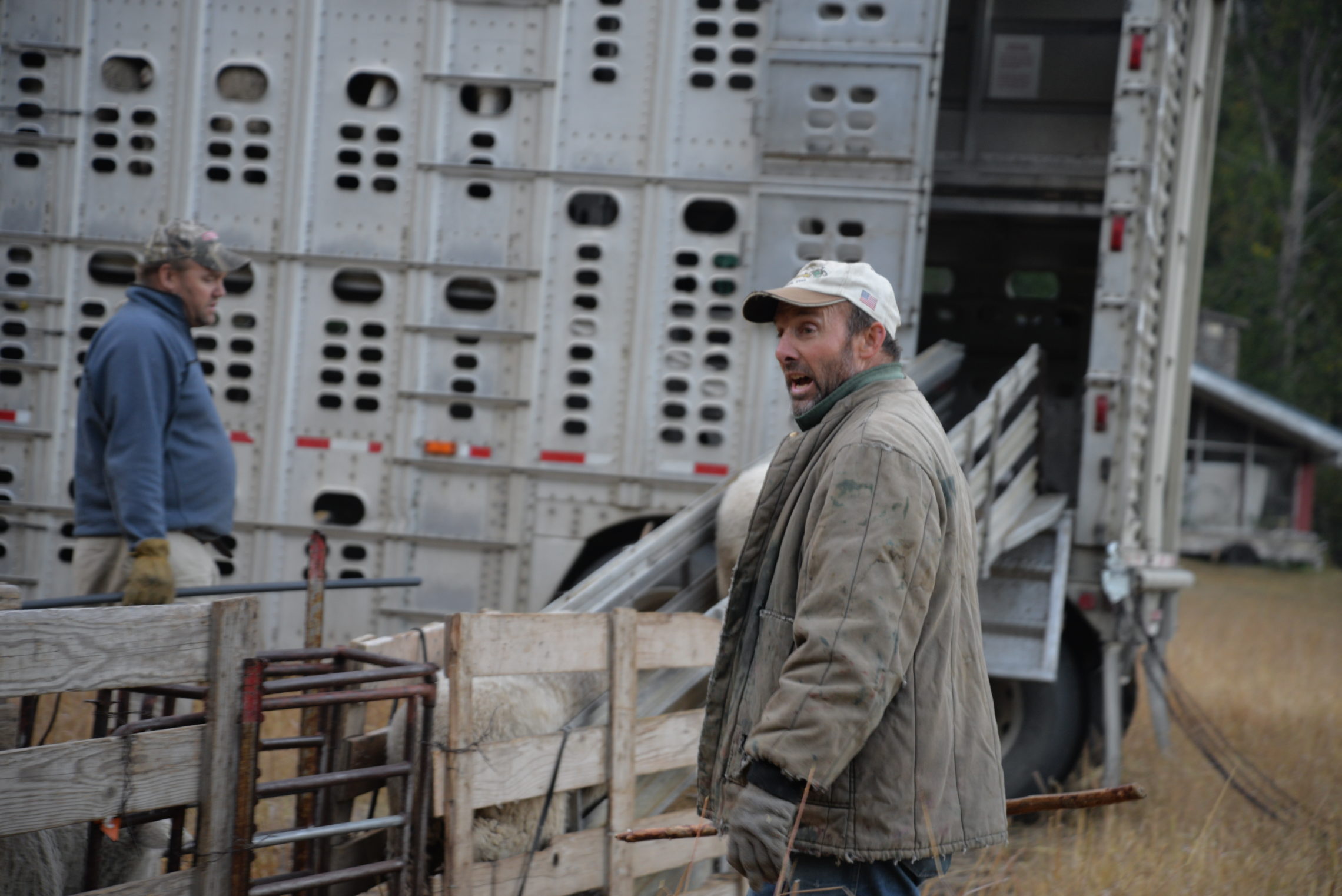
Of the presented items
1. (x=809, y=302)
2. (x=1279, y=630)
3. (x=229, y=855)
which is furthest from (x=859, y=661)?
(x=1279, y=630)

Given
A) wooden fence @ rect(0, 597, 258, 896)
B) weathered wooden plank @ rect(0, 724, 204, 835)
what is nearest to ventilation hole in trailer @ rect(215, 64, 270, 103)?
wooden fence @ rect(0, 597, 258, 896)

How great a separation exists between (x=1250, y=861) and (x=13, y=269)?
6.81m

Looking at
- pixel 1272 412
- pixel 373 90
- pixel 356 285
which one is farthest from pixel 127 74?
pixel 1272 412

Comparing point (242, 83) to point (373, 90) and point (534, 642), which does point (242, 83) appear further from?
point (534, 642)

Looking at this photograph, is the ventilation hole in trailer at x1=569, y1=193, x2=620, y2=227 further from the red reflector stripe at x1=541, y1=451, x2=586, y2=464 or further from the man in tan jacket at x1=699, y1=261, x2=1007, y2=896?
the man in tan jacket at x1=699, y1=261, x2=1007, y2=896

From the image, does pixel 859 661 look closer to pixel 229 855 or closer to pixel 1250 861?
pixel 229 855

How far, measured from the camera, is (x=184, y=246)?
4641 mm

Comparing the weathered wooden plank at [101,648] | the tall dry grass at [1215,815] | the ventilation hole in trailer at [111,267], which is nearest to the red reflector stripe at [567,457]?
the ventilation hole in trailer at [111,267]

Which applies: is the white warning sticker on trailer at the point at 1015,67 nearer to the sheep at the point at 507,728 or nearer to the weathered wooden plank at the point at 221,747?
the sheep at the point at 507,728

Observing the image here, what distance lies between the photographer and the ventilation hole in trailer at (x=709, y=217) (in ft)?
22.2

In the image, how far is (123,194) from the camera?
6949 mm

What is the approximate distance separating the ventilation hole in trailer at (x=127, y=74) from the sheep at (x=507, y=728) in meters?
4.51

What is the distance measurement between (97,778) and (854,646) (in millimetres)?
1637

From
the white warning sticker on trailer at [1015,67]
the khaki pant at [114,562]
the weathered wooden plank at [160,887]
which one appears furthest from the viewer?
the white warning sticker on trailer at [1015,67]
